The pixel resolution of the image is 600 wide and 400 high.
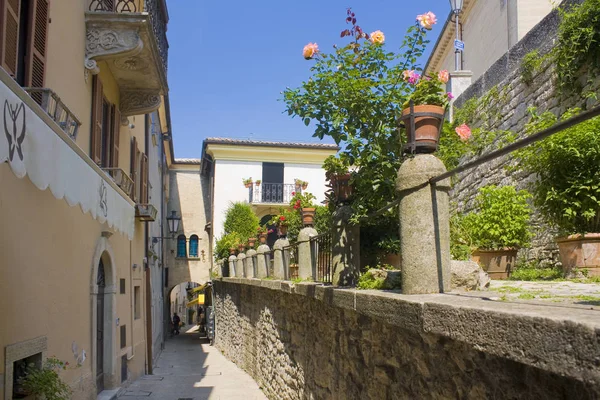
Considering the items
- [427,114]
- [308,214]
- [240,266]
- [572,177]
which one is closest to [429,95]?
[427,114]

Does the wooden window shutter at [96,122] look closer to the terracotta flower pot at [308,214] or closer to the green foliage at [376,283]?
the terracotta flower pot at [308,214]

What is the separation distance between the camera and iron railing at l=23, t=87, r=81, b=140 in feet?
19.5

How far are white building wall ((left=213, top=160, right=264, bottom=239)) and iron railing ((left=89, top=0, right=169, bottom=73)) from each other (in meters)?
16.5

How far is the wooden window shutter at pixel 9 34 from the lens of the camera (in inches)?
210

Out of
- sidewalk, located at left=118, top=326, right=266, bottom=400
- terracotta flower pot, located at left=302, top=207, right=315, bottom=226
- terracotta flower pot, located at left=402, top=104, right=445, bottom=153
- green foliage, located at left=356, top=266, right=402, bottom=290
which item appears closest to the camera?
terracotta flower pot, located at left=402, top=104, right=445, bottom=153

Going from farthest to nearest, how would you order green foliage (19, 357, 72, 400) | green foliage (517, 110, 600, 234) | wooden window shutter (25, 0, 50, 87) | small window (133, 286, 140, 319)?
1. small window (133, 286, 140, 319)
2. green foliage (517, 110, 600, 234)
3. wooden window shutter (25, 0, 50, 87)
4. green foliage (19, 357, 72, 400)

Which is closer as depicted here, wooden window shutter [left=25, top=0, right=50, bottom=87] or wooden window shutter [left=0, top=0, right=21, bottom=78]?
wooden window shutter [left=0, top=0, right=21, bottom=78]

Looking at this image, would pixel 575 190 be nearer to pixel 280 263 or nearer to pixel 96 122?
pixel 280 263

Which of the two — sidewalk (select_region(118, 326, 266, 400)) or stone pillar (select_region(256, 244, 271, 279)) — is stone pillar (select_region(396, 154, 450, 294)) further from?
stone pillar (select_region(256, 244, 271, 279))

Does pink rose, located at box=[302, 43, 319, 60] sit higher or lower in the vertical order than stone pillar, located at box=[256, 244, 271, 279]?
higher

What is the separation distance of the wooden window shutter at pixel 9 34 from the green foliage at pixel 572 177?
5809mm

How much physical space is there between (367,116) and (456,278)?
2021mm

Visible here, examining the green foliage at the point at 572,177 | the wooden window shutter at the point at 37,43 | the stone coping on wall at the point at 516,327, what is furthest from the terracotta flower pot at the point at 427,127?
the wooden window shutter at the point at 37,43

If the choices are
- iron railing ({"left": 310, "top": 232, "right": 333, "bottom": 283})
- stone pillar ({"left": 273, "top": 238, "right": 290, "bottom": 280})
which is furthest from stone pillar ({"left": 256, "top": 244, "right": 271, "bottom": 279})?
iron railing ({"left": 310, "top": 232, "right": 333, "bottom": 283})
